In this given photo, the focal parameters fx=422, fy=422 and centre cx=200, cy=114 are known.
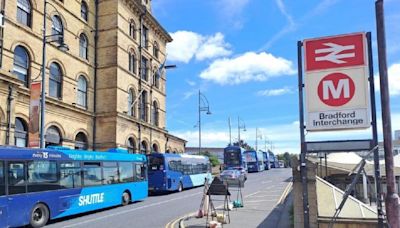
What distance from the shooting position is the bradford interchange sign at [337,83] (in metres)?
8.31

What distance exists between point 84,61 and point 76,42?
1743mm

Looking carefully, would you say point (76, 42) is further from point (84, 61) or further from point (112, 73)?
point (112, 73)

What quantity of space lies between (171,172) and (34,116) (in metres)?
11.1

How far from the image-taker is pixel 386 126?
714 cm

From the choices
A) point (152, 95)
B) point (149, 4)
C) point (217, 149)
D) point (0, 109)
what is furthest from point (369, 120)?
point (217, 149)

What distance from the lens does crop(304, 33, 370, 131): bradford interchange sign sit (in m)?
8.31

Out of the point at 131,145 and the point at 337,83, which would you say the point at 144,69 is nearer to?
the point at 131,145

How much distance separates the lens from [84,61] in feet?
113

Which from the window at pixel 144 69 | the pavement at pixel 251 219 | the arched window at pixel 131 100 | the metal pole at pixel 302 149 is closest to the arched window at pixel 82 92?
the arched window at pixel 131 100

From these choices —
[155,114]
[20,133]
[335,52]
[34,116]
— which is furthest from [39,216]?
[155,114]

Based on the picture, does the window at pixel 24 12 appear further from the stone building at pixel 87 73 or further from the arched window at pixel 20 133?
the arched window at pixel 20 133

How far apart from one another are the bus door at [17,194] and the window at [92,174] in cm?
391

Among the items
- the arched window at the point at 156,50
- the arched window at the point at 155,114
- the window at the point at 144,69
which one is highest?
the arched window at the point at 156,50

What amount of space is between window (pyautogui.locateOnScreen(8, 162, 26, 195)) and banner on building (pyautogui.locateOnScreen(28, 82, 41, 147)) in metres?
8.85
